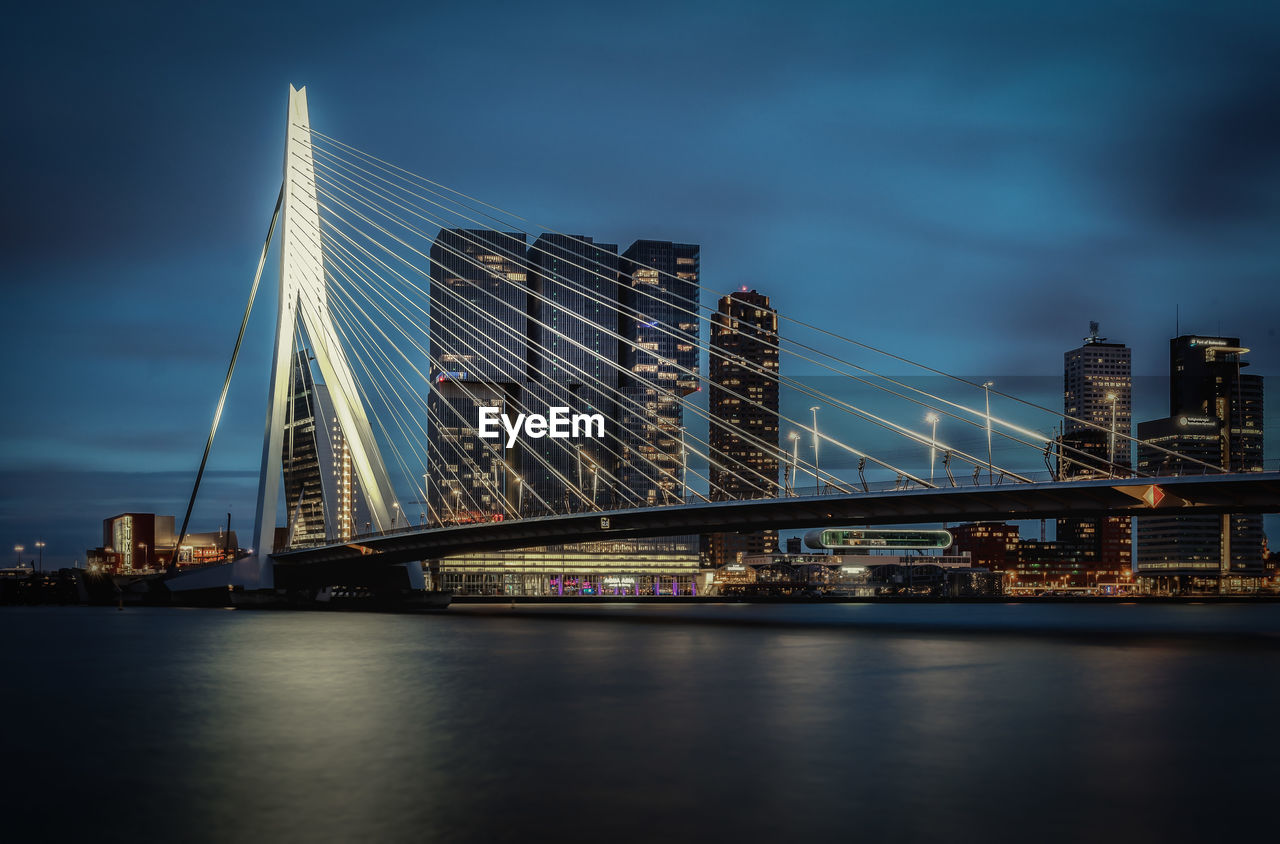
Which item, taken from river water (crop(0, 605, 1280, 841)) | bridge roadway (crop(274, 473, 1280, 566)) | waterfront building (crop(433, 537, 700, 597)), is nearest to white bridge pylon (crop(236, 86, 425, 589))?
bridge roadway (crop(274, 473, 1280, 566))

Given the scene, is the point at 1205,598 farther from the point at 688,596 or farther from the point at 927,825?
the point at 927,825

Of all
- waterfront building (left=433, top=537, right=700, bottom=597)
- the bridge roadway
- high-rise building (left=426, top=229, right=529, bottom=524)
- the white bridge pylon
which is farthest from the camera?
high-rise building (left=426, top=229, right=529, bottom=524)

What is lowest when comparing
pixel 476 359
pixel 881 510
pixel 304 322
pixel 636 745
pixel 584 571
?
pixel 584 571

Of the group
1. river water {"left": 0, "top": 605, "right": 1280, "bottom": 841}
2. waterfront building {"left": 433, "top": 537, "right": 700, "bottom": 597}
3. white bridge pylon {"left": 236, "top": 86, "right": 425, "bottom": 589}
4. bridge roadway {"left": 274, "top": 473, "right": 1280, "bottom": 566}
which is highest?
white bridge pylon {"left": 236, "top": 86, "right": 425, "bottom": 589}

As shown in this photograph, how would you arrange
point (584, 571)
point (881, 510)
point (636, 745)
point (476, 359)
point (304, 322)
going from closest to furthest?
point (636, 745) → point (881, 510) → point (304, 322) → point (584, 571) → point (476, 359)

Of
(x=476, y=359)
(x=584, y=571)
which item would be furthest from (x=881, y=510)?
(x=476, y=359)

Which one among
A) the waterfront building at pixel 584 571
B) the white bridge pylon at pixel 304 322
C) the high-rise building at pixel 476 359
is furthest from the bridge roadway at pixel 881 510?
the high-rise building at pixel 476 359

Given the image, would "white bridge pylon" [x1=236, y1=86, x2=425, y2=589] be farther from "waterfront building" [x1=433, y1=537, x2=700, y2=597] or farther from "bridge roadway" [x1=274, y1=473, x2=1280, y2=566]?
"waterfront building" [x1=433, y1=537, x2=700, y2=597]

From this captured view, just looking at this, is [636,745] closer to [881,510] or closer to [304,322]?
[881,510]
